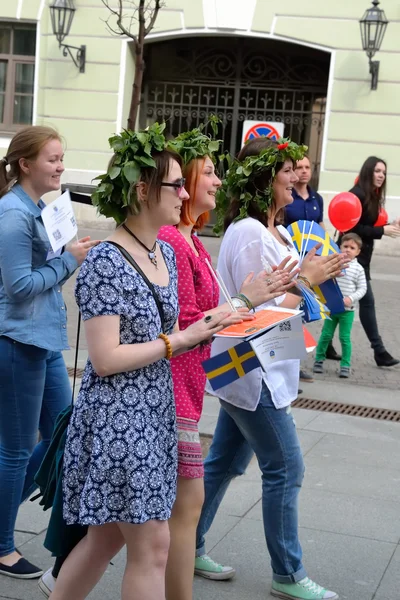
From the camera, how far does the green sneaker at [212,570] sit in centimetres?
414

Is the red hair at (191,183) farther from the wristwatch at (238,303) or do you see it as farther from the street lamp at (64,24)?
the street lamp at (64,24)

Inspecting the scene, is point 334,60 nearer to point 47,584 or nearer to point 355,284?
point 355,284

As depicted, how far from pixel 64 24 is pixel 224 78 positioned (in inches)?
124

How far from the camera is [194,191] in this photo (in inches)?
146

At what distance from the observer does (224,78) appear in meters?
18.2

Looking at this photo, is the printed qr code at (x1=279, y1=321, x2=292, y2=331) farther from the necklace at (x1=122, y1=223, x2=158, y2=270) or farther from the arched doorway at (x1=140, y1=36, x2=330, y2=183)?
the arched doorway at (x1=140, y1=36, x2=330, y2=183)

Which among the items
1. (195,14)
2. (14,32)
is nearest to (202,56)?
(195,14)

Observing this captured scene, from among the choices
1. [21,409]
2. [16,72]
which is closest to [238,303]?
[21,409]

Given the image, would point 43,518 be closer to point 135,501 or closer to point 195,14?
point 135,501

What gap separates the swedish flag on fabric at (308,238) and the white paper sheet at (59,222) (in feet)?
3.18

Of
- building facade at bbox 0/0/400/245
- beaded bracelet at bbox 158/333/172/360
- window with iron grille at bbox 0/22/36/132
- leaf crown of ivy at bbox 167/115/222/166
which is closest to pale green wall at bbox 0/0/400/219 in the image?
building facade at bbox 0/0/400/245

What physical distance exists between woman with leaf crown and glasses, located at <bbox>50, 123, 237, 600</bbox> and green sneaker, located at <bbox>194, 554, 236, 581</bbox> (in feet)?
3.73

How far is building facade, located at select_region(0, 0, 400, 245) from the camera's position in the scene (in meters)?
17.3

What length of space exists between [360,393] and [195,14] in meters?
11.6
